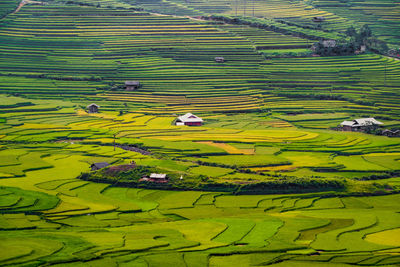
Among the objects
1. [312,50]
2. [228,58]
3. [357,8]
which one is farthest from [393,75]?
[357,8]

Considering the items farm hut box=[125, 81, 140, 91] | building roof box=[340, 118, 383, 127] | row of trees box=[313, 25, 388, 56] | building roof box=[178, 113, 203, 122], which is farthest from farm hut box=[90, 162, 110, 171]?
row of trees box=[313, 25, 388, 56]

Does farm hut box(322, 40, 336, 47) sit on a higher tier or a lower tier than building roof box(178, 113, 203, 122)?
higher

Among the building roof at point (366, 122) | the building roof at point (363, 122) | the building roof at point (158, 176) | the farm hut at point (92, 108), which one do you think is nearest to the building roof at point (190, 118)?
the farm hut at point (92, 108)

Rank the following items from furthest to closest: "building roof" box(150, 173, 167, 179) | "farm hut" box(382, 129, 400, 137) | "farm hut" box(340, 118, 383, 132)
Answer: "farm hut" box(340, 118, 383, 132) → "farm hut" box(382, 129, 400, 137) → "building roof" box(150, 173, 167, 179)

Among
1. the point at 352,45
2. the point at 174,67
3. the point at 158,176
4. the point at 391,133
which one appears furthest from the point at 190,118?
the point at 352,45

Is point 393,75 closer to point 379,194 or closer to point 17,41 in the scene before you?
point 379,194

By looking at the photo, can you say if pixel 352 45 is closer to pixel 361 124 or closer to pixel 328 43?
pixel 328 43

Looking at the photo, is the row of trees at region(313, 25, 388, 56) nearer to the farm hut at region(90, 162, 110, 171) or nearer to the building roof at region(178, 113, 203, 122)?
the building roof at region(178, 113, 203, 122)
